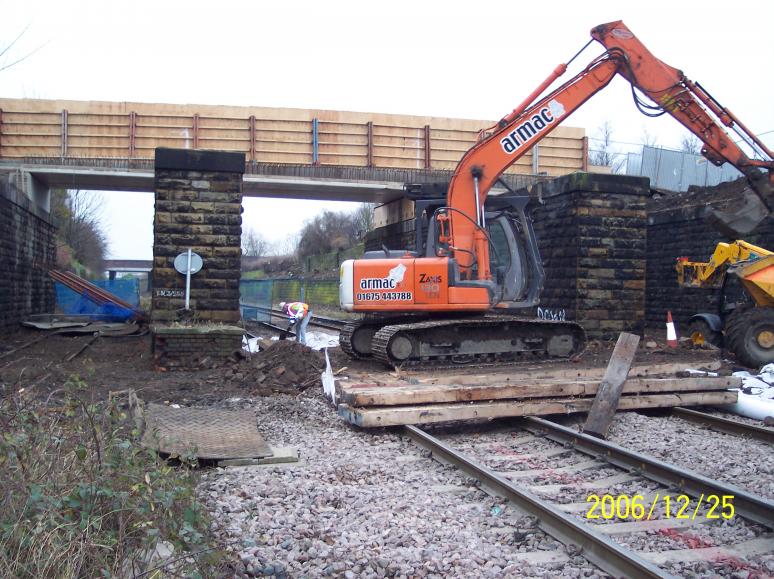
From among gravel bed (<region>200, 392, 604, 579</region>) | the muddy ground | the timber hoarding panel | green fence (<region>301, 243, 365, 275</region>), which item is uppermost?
the timber hoarding panel

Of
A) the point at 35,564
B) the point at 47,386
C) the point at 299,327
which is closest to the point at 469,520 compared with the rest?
the point at 35,564

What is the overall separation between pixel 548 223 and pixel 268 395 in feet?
26.6

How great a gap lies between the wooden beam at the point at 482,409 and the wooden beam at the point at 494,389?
0.27 feet

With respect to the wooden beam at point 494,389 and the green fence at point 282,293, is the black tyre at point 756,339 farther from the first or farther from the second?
the green fence at point 282,293

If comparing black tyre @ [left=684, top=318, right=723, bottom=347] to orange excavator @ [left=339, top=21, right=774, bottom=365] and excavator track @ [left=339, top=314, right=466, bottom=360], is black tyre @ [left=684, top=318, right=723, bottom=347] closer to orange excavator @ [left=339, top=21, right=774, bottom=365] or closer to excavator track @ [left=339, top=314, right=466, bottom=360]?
orange excavator @ [left=339, top=21, right=774, bottom=365]

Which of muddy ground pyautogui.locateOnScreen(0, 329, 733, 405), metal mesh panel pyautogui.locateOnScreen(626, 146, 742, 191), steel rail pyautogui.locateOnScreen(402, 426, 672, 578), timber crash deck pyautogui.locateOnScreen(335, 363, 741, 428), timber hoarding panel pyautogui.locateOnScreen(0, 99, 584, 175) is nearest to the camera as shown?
steel rail pyautogui.locateOnScreen(402, 426, 672, 578)

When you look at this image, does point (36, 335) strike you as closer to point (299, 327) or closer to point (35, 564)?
point (299, 327)

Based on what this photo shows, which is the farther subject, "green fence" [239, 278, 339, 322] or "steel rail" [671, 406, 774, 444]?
"green fence" [239, 278, 339, 322]

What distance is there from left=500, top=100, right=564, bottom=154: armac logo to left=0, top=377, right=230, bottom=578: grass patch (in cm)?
831

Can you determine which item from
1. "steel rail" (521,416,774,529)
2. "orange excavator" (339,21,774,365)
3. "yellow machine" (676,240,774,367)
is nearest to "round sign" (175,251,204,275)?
"orange excavator" (339,21,774,365)

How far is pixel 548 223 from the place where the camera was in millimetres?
15172

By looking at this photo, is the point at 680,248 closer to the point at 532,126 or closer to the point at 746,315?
the point at 746,315
